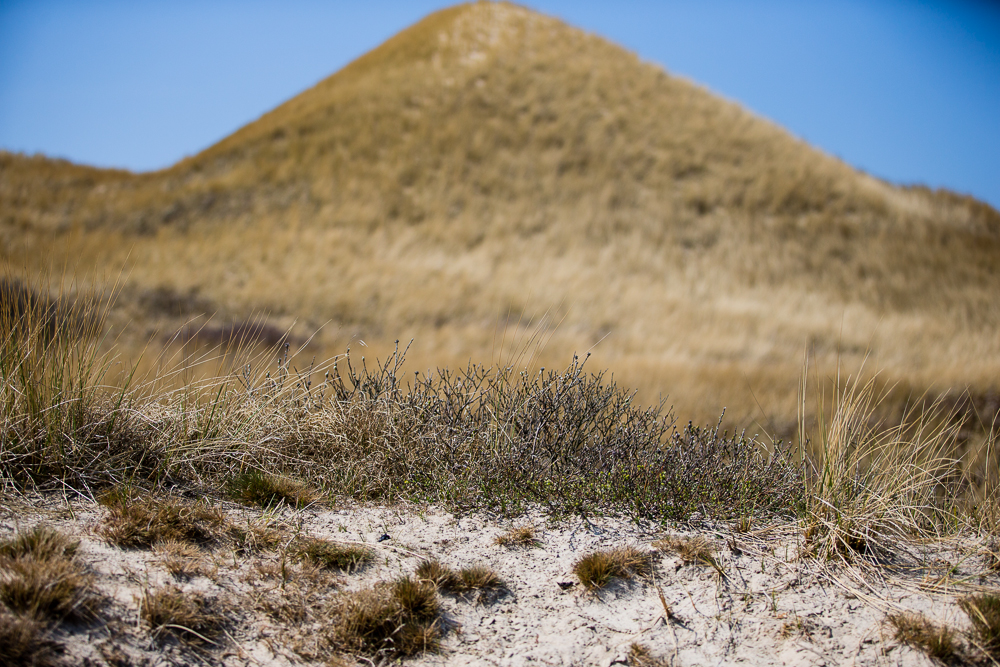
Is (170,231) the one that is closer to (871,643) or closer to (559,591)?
(559,591)

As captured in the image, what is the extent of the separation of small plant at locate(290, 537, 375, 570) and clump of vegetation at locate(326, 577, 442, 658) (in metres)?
0.24

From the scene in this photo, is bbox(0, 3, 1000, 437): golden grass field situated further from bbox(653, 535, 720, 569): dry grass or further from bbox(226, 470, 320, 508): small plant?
bbox(226, 470, 320, 508): small plant

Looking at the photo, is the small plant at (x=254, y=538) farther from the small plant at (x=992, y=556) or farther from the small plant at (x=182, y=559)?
the small plant at (x=992, y=556)

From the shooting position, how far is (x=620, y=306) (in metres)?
16.5

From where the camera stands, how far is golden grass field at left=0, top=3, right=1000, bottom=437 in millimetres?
15008

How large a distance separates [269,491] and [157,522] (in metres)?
0.71

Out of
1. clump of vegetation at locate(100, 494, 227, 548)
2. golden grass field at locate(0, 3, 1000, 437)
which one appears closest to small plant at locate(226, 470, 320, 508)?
clump of vegetation at locate(100, 494, 227, 548)

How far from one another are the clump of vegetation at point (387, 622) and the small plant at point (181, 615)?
1.68 feet

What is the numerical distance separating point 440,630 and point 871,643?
2.12m

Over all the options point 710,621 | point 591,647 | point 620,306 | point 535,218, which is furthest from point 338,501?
point 535,218

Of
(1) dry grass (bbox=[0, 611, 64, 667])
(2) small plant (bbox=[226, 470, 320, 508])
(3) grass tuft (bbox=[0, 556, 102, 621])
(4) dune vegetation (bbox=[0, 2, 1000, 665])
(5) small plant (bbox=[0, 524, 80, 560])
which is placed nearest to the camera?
(1) dry grass (bbox=[0, 611, 64, 667])

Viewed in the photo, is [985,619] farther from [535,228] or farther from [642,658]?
[535,228]

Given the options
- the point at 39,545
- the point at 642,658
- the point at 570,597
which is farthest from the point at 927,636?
the point at 39,545

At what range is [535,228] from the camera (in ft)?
66.9
